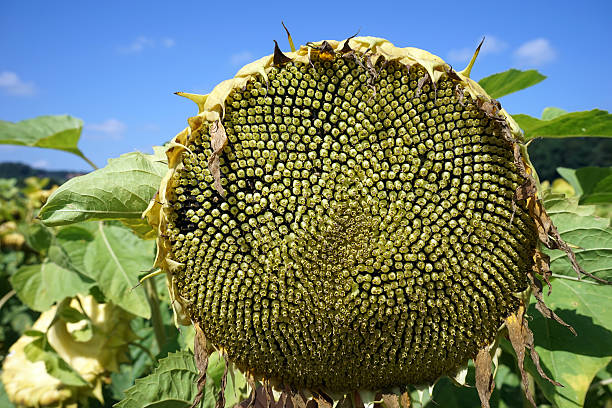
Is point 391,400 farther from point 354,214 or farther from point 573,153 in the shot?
point 573,153

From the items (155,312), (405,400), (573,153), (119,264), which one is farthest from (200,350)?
(573,153)

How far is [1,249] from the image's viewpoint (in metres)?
6.34

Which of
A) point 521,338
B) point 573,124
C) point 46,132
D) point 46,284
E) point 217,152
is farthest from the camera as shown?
point 46,284

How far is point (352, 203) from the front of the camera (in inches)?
60.1

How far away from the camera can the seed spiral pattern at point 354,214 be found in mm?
1532

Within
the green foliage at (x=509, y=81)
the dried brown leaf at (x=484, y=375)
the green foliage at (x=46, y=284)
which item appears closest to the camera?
the dried brown leaf at (x=484, y=375)

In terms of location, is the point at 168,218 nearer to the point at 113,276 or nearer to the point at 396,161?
the point at 396,161

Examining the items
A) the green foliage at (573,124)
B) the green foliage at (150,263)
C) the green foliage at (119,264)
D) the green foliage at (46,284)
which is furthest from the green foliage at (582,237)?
the green foliage at (46,284)

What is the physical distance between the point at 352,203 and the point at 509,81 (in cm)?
119

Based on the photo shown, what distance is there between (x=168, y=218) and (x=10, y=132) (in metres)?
1.29

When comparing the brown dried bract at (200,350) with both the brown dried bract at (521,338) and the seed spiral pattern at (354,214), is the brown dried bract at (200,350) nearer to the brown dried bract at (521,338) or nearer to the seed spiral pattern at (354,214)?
the seed spiral pattern at (354,214)

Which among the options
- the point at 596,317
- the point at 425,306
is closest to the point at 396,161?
the point at 425,306


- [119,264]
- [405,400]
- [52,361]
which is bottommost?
[52,361]

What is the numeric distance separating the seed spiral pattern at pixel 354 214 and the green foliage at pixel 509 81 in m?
0.77
